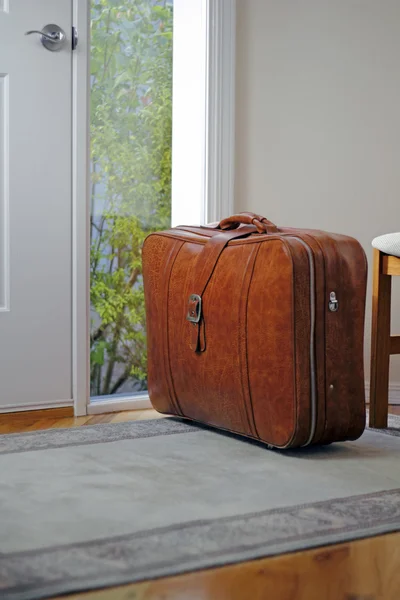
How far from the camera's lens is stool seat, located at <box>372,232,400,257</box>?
1.79 metres

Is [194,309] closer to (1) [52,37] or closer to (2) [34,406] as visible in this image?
(2) [34,406]

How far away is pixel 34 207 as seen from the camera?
2.04 metres

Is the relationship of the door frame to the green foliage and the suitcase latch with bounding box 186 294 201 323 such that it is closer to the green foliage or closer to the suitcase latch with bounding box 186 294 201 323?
the green foliage

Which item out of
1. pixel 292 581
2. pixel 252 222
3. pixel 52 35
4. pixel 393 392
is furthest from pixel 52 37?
pixel 292 581

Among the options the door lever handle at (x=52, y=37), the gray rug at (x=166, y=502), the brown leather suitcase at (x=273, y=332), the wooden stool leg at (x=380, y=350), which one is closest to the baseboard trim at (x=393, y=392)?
the wooden stool leg at (x=380, y=350)

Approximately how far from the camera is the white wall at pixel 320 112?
93.9 inches

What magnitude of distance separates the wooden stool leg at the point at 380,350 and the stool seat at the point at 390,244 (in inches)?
1.7

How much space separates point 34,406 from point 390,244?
1005mm

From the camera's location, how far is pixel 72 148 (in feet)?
6.82

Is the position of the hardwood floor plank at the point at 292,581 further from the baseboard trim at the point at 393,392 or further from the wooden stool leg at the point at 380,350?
the baseboard trim at the point at 393,392

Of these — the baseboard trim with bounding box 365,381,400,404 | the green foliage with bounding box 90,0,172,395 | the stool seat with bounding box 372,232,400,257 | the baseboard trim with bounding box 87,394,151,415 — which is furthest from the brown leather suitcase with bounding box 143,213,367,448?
the baseboard trim with bounding box 365,381,400,404

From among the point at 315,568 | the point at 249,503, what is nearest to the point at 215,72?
the point at 249,503

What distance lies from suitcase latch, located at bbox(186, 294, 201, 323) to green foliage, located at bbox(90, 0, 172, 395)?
0.69 metres

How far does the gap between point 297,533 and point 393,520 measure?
167 mm
